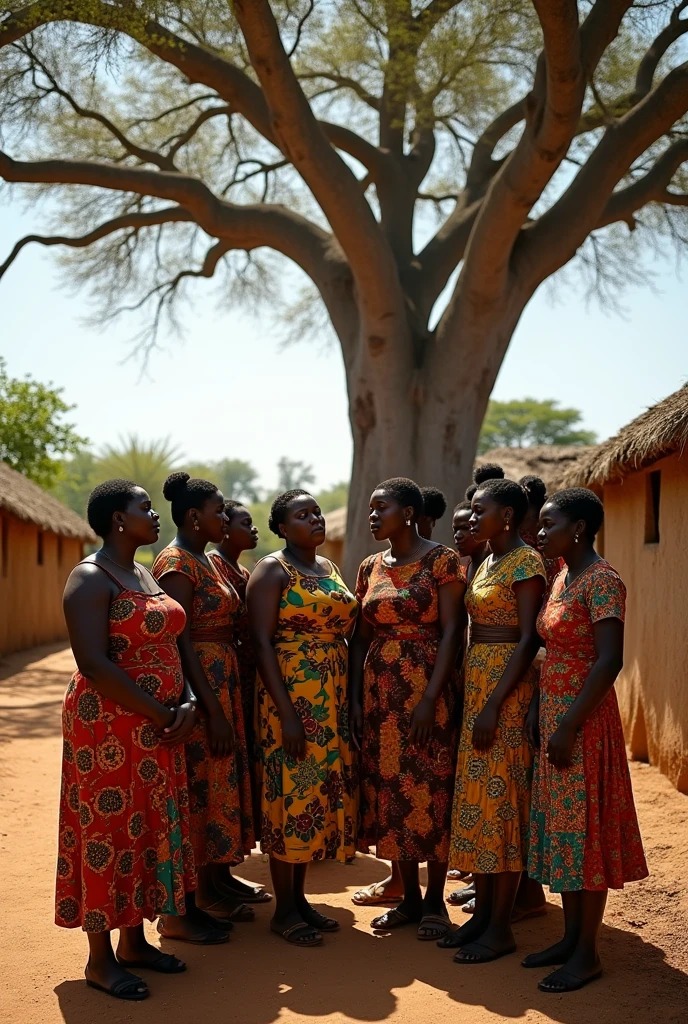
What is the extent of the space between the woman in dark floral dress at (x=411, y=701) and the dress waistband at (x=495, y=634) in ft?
0.36

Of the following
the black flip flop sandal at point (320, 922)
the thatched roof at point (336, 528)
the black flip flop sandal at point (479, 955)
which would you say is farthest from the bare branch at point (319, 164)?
the thatched roof at point (336, 528)

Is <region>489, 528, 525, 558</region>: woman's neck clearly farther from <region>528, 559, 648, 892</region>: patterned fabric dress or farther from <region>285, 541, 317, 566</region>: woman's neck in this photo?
<region>285, 541, 317, 566</region>: woman's neck

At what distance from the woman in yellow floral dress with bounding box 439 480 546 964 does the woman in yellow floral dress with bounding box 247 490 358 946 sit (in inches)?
21.1

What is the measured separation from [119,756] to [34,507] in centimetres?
1288

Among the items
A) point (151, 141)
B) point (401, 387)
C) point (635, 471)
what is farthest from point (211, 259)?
point (635, 471)

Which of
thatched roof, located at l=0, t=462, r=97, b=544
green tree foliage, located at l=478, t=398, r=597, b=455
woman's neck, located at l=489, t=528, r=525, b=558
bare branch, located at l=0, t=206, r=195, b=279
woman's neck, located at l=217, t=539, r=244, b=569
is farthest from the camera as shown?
green tree foliage, located at l=478, t=398, r=597, b=455

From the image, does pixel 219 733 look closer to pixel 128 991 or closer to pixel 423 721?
pixel 423 721

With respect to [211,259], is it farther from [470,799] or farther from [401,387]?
[470,799]

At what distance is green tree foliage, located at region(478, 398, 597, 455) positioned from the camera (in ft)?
160

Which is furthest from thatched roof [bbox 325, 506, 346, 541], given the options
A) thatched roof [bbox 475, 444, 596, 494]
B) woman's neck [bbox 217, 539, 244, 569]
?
woman's neck [bbox 217, 539, 244, 569]

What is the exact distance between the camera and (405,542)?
A: 4402 millimetres

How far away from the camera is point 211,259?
13203mm

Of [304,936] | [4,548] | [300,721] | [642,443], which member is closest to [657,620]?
[642,443]

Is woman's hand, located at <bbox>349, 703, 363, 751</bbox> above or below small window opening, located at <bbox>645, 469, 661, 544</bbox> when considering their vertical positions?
below
